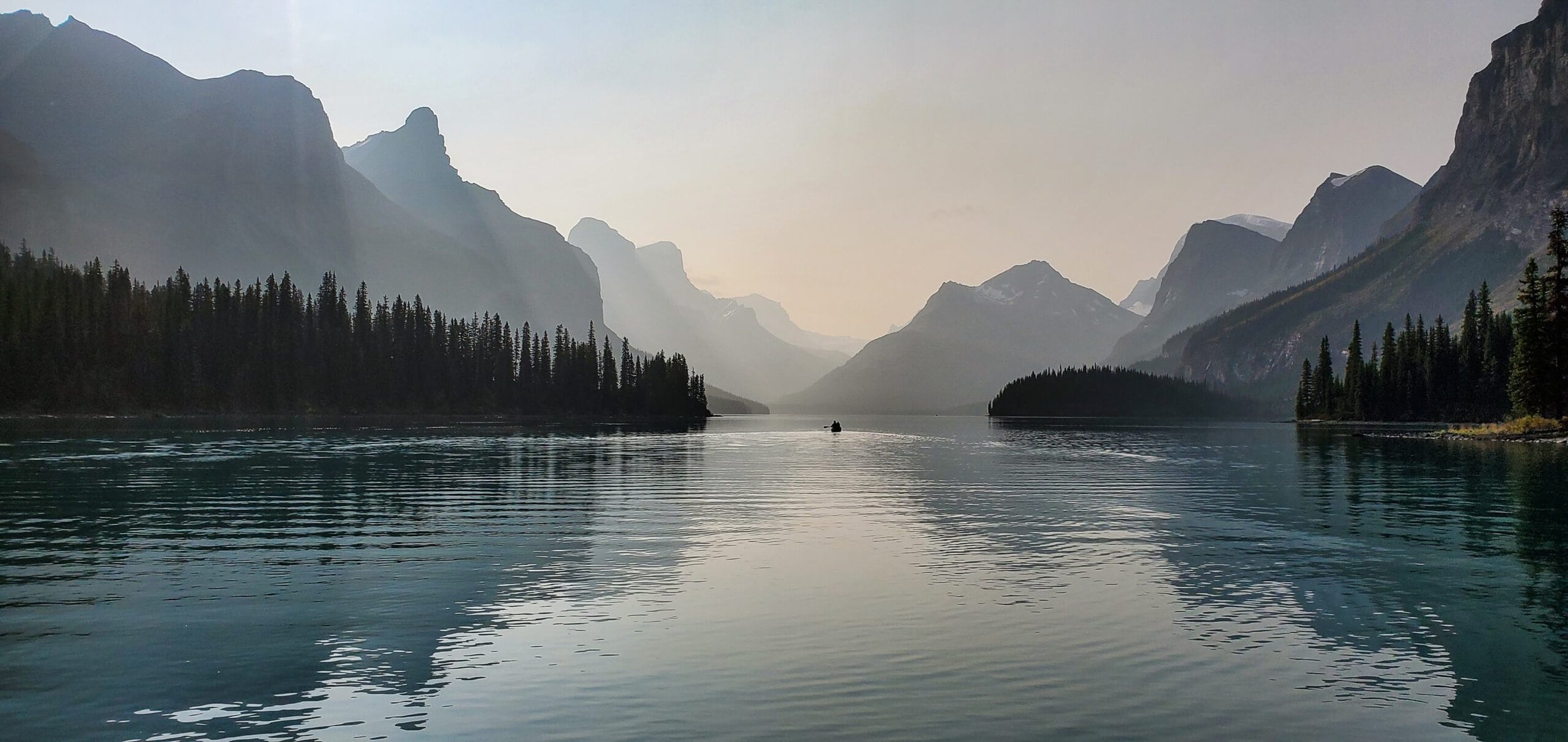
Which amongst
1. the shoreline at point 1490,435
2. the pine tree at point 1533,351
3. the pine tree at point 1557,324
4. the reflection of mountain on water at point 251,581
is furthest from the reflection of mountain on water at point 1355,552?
the pine tree at point 1533,351

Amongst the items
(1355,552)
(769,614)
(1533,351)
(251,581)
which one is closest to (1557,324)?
(1533,351)

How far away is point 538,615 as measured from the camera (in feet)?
95.0

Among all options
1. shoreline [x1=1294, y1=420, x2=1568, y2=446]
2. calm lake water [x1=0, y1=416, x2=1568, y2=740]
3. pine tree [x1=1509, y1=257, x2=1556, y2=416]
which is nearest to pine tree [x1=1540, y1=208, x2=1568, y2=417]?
pine tree [x1=1509, y1=257, x2=1556, y2=416]

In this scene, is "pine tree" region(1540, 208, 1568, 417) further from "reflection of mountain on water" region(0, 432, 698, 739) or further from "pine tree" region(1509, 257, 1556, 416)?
"reflection of mountain on water" region(0, 432, 698, 739)

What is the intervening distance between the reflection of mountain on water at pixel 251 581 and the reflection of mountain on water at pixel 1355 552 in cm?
1985

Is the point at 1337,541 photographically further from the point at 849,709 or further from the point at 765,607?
the point at 849,709

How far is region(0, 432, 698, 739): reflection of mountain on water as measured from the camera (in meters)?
21.2

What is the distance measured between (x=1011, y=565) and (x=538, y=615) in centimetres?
1891

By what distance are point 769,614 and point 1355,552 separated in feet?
91.8

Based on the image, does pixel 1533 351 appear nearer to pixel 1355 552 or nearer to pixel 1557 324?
pixel 1557 324

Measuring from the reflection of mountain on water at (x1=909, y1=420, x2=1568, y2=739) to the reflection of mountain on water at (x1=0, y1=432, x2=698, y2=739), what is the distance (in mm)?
19849

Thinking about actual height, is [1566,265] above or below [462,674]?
above

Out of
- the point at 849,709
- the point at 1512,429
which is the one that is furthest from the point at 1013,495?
the point at 1512,429

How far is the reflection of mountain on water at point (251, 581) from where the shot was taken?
21.2 meters
